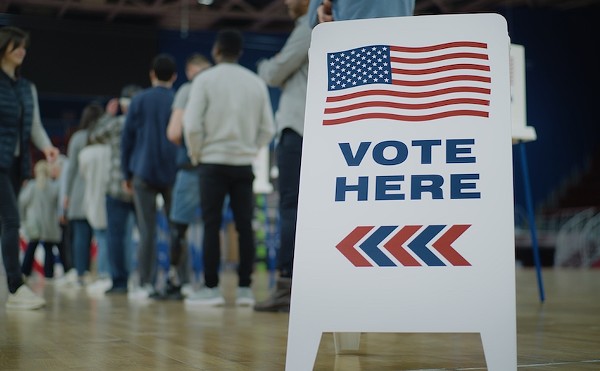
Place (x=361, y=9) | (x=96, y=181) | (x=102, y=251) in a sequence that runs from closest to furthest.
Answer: (x=361, y=9)
(x=96, y=181)
(x=102, y=251)

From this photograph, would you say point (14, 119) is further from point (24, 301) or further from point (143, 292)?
point (143, 292)

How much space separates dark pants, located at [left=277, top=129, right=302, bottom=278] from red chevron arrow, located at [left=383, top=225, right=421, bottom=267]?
1770 millimetres

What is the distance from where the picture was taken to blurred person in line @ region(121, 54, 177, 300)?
4.38 meters

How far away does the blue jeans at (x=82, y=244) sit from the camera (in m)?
6.07

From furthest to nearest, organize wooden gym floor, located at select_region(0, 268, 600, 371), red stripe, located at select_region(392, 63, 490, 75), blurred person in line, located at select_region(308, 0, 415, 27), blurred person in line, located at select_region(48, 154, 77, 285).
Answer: blurred person in line, located at select_region(48, 154, 77, 285) < blurred person in line, located at select_region(308, 0, 415, 27) < wooden gym floor, located at select_region(0, 268, 600, 371) < red stripe, located at select_region(392, 63, 490, 75)

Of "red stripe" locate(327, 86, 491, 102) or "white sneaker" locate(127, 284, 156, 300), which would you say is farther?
"white sneaker" locate(127, 284, 156, 300)

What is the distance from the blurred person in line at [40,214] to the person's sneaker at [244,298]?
3.71m

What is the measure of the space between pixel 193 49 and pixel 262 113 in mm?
10059

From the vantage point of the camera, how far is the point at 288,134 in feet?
10.8

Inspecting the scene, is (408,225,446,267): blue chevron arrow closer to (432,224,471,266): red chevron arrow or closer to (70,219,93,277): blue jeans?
(432,224,471,266): red chevron arrow

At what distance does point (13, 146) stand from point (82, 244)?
2818 mm

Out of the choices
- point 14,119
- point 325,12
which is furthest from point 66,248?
point 325,12

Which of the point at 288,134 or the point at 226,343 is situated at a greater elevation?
the point at 288,134

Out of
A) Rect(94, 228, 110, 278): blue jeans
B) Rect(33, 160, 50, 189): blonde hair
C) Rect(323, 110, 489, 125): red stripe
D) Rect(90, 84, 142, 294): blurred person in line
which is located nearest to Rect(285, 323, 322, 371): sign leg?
Rect(323, 110, 489, 125): red stripe
